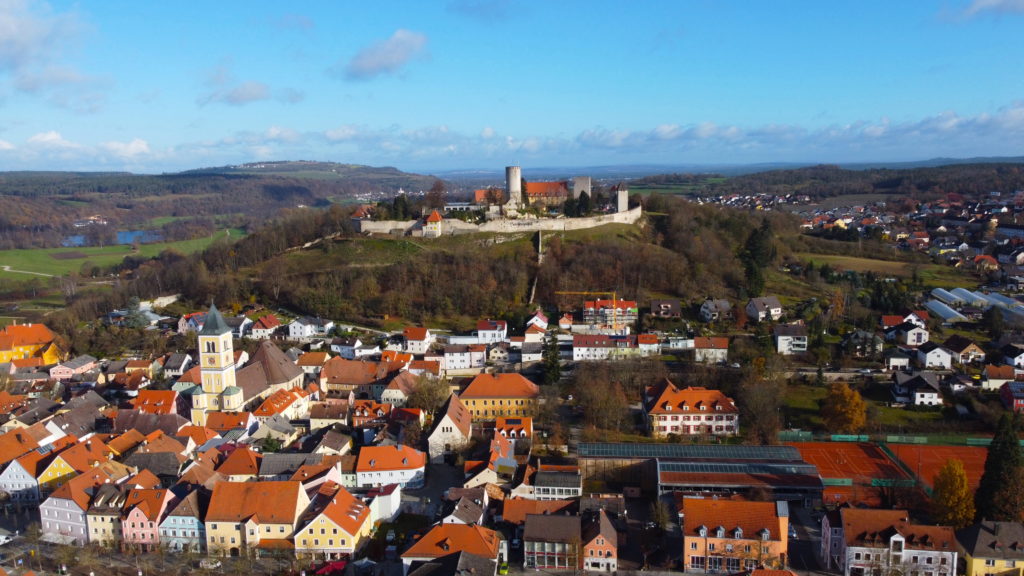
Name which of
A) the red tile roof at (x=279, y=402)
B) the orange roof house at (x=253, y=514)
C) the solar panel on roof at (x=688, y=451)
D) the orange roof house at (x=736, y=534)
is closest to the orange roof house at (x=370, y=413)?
the red tile roof at (x=279, y=402)

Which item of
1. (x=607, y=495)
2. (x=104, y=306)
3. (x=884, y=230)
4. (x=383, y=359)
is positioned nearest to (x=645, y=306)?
(x=383, y=359)

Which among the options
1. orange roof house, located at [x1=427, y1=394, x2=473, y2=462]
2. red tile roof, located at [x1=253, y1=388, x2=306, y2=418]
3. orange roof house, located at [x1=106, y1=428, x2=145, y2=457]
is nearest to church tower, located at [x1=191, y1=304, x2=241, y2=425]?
red tile roof, located at [x1=253, y1=388, x2=306, y2=418]

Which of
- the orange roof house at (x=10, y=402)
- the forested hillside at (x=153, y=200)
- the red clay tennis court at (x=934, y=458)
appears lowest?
the red clay tennis court at (x=934, y=458)

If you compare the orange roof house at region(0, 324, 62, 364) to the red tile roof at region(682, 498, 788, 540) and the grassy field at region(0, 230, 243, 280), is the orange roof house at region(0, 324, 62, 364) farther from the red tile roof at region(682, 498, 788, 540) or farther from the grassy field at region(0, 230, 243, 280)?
the red tile roof at region(682, 498, 788, 540)

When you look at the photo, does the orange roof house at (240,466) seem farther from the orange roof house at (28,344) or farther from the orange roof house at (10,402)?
the orange roof house at (28,344)

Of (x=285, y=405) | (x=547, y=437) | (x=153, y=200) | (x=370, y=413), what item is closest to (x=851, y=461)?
(x=547, y=437)

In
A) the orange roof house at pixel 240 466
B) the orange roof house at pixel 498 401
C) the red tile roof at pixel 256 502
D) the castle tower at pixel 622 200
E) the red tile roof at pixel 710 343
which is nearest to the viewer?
the red tile roof at pixel 256 502

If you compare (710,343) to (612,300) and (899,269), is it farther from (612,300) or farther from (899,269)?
(899,269)

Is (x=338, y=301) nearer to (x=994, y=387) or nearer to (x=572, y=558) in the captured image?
(x=572, y=558)
